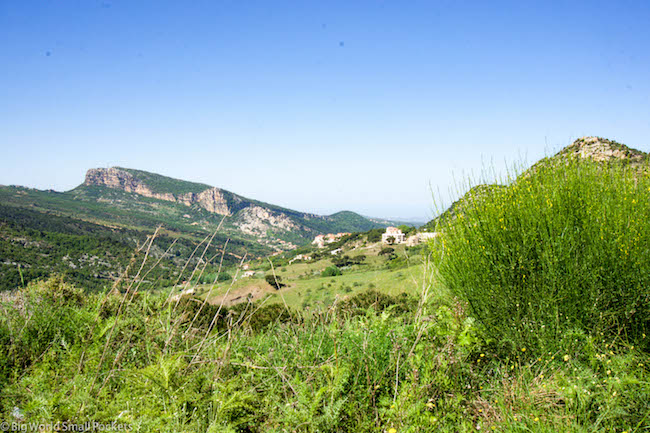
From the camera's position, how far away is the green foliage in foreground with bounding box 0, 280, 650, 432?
7.23 ft

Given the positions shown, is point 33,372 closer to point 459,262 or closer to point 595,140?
point 459,262

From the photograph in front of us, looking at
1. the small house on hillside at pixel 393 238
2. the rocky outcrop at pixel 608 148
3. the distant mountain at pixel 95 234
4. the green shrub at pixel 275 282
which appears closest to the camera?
the green shrub at pixel 275 282

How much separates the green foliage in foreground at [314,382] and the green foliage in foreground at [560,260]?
263 mm

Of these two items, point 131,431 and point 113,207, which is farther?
point 113,207

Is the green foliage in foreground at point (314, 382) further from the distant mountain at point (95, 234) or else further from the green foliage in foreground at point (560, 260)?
the distant mountain at point (95, 234)

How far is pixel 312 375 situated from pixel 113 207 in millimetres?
208462

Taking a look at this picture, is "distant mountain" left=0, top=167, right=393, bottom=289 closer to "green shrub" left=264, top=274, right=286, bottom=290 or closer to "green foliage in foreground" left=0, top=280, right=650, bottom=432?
"green shrub" left=264, top=274, right=286, bottom=290

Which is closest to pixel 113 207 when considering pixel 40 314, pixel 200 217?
pixel 200 217

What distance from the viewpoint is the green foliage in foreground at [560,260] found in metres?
3.10

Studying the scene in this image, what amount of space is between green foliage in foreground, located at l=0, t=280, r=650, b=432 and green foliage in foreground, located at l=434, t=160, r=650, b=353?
0.26m

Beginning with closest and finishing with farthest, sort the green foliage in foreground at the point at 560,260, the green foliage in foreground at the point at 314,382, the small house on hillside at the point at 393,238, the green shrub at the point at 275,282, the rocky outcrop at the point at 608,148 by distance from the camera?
the green foliage in foreground at the point at 314,382
the green shrub at the point at 275,282
the green foliage in foreground at the point at 560,260
the rocky outcrop at the point at 608,148
the small house on hillside at the point at 393,238

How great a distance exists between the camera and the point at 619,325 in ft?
10.4

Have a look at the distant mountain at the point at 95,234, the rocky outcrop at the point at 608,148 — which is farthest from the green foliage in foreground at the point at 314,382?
the rocky outcrop at the point at 608,148

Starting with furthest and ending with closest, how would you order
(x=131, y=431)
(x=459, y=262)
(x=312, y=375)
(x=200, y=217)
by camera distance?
(x=200, y=217), (x=459, y=262), (x=312, y=375), (x=131, y=431)
